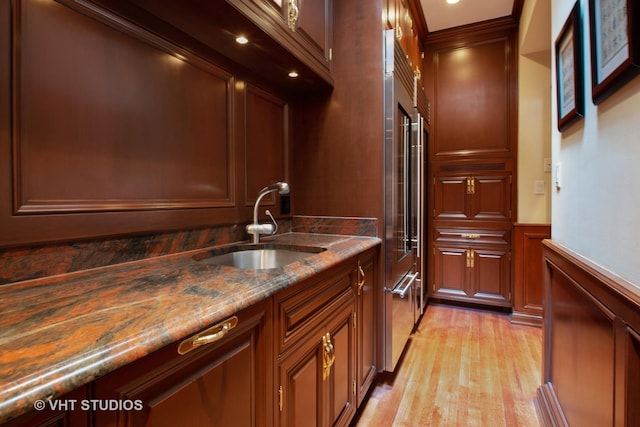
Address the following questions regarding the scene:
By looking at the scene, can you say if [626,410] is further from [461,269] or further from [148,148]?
[461,269]

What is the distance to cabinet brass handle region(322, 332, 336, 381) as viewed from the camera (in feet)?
3.94

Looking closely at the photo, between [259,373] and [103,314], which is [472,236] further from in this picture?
[103,314]

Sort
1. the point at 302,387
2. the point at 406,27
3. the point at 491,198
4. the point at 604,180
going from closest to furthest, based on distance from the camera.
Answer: the point at 604,180 → the point at 302,387 → the point at 406,27 → the point at 491,198

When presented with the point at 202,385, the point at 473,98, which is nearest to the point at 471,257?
the point at 473,98

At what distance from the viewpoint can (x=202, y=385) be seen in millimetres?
674

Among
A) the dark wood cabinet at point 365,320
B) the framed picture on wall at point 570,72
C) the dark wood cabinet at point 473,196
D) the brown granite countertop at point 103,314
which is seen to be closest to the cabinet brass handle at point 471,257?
the dark wood cabinet at point 473,196

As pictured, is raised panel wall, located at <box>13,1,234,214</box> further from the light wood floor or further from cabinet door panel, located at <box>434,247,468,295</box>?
cabinet door panel, located at <box>434,247,468,295</box>

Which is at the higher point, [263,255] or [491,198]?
[491,198]

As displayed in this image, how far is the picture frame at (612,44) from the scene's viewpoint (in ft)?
2.33

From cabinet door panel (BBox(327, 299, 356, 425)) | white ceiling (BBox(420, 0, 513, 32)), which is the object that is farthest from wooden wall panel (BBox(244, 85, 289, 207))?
white ceiling (BBox(420, 0, 513, 32))

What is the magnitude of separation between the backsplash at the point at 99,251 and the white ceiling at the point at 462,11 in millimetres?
2604

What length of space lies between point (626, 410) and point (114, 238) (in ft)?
5.00

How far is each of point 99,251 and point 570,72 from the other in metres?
1.83

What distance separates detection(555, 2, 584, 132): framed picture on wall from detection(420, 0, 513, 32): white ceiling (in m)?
1.61
